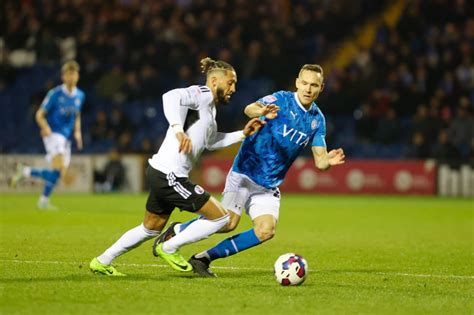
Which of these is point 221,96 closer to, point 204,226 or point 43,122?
point 204,226

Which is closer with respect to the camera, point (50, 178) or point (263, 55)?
point (50, 178)

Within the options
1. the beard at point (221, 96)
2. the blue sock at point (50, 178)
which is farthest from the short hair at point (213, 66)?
the blue sock at point (50, 178)

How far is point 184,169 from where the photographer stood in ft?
27.1

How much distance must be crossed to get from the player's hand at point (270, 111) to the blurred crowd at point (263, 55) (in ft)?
52.1

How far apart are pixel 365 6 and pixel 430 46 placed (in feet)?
13.9

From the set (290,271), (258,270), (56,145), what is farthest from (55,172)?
(290,271)

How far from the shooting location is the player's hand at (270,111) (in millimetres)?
8531

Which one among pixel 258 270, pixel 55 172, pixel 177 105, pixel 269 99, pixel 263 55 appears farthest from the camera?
pixel 263 55

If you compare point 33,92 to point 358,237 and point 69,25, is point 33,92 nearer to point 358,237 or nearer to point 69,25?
point 69,25

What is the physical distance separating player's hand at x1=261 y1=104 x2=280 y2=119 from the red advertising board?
1594 cm

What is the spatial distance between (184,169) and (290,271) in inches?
50.8

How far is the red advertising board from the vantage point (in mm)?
24594

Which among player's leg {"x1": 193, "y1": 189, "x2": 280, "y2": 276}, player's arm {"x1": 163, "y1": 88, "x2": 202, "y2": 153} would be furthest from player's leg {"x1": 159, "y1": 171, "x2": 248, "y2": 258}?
player's arm {"x1": 163, "y1": 88, "x2": 202, "y2": 153}

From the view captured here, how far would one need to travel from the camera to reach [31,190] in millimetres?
24188
